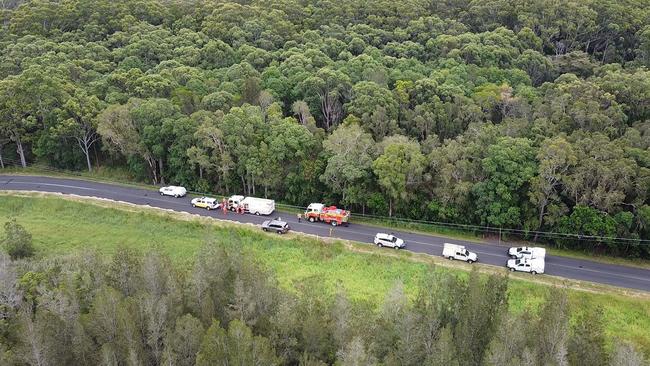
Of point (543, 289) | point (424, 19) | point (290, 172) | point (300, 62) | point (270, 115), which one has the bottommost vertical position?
point (543, 289)

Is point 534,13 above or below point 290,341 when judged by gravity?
above

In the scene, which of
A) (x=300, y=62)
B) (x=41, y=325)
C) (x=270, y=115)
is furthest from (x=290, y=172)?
(x=41, y=325)

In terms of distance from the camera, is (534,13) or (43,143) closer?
(43,143)

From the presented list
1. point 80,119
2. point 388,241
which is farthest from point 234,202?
point 80,119

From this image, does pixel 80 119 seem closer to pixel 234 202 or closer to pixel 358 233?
pixel 234 202

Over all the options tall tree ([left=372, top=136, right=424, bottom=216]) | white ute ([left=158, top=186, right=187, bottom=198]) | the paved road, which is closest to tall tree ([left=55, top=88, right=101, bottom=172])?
the paved road

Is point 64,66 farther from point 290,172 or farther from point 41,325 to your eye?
point 41,325

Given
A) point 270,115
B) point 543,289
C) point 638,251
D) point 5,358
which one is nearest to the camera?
point 5,358
